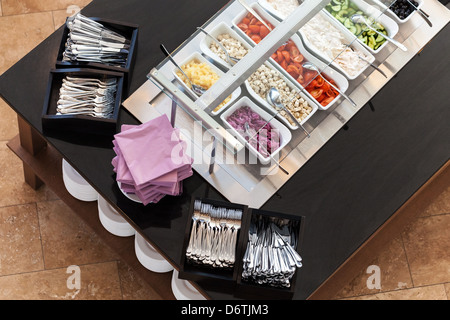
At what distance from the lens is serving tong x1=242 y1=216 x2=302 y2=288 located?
2266mm

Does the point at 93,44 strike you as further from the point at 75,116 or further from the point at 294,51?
the point at 294,51

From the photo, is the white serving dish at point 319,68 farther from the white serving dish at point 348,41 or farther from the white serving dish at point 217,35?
the white serving dish at point 217,35

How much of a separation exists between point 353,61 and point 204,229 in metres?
0.90

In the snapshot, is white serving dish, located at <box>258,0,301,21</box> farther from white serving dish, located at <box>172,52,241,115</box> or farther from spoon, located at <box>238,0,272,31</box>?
white serving dish, located at <box>172,52,241,115</box>

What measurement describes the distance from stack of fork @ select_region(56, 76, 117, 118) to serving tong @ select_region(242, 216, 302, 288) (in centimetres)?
73

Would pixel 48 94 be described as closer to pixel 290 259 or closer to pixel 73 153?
pixel 73 153

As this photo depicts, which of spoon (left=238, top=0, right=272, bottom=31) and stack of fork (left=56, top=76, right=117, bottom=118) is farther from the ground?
spoon (left=238, top=0, right=272, bottom=31)

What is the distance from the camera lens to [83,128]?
2551 millimetres

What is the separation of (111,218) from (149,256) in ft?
0.75

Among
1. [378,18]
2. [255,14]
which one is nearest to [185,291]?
[255,14]

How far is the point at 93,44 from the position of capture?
8.50ft

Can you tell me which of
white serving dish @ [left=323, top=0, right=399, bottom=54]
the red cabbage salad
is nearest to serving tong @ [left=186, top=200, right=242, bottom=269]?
the red cabbage salad

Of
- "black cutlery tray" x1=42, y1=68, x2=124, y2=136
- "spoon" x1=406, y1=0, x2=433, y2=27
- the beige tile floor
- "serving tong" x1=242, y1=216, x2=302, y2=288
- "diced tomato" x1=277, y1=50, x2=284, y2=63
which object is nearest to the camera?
"serving tong" x1=242, y1=216, x2=302, y2=288
